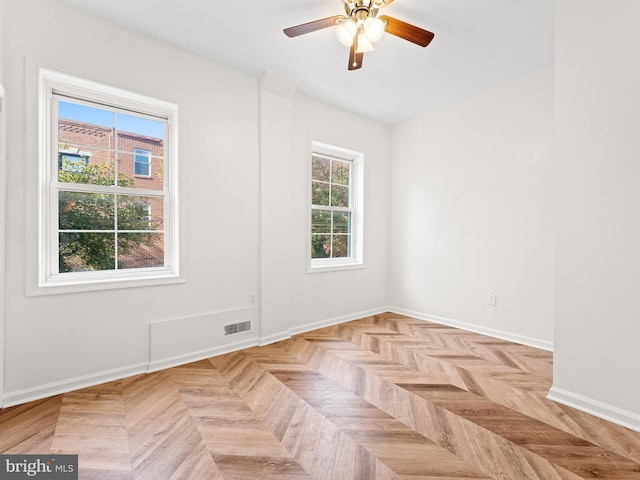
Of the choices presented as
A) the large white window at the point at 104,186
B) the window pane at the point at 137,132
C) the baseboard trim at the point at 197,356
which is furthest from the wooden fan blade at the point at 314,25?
the baseboard trim at the point at 197,356

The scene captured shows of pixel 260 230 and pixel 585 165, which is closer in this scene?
pixel 585 165

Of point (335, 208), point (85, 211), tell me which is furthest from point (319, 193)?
point (85, 211)

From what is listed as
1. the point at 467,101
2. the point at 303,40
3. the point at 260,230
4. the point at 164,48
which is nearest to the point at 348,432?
the point at 260,230

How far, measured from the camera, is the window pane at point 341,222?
14.2 ft

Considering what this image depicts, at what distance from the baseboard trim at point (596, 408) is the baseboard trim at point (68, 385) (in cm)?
302

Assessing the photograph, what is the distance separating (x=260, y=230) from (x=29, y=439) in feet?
7.15

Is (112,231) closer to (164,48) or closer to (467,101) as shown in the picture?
(164,48)

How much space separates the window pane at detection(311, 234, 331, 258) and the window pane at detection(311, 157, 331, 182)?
0.73 m

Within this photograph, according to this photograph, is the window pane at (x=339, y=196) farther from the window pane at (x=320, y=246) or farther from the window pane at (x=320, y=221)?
the window pane at (x=320, y=246)

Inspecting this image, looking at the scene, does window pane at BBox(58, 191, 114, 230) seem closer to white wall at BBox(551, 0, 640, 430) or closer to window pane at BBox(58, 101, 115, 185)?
window pane at BBox(58, 101, 115, 185)

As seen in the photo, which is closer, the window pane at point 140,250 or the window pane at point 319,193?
the window pane at point 140,250

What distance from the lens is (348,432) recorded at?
6.14ft

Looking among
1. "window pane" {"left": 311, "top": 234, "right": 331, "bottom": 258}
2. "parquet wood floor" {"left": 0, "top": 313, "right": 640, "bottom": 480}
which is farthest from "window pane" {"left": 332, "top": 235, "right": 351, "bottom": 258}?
"parquet wood floor" {"left": 0, "top": 313, "right": 640, "bottom": 480}

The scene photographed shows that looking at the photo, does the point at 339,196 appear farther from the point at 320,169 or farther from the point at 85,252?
the point at 85,252
